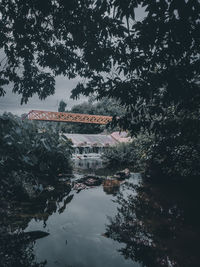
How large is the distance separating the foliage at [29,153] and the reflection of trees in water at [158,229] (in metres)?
3.49

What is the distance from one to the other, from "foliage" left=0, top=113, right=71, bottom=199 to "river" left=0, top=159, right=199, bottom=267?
1.32m

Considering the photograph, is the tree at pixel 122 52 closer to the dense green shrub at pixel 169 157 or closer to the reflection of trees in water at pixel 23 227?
the dense green shrub at pixel 169 157

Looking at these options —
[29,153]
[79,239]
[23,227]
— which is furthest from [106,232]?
[29,153]

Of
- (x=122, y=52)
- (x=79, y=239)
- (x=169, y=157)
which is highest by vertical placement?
(x=122, y=52)

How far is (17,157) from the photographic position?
5922 mm

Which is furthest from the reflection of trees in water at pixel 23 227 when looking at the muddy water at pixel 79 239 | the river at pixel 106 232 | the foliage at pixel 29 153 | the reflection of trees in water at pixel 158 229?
the reflection of trees in water at pixel 158 229

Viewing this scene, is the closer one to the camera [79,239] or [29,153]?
[79,239]

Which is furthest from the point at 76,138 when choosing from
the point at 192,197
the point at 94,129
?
the point at 192,197

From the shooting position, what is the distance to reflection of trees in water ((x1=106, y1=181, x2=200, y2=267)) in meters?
4.13

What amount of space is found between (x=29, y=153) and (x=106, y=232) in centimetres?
615

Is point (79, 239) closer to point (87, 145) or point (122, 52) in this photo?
point (122, 52)

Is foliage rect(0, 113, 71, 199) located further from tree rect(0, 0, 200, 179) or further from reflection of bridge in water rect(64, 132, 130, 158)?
reflection of bridge in water rect(64, 132, 130, 158)

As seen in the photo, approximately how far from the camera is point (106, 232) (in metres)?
5.30

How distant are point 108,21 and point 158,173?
396 inches
